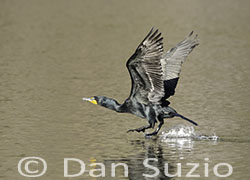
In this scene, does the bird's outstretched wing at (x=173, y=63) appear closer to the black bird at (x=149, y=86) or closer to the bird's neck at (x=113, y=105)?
the black bird at (x=149, y=86)

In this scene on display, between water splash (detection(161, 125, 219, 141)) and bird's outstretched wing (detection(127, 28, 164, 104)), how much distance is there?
839 mm

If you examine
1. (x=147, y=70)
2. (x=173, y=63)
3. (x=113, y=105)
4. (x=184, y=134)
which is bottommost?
(x=184, y=134)

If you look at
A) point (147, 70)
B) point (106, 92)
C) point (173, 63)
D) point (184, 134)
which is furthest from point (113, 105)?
point (106, 92)

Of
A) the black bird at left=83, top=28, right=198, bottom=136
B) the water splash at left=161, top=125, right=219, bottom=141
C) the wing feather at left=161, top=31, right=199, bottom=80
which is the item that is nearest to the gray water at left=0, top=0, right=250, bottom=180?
the water splash at left=161, top=125, right=219, bottom=141

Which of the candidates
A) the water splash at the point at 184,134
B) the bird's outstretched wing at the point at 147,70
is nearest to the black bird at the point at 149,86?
the bird's outstretched wing at the point at 147,70

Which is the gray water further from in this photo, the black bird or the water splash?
the black bird

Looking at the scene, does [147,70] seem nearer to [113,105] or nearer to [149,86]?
[149,86]

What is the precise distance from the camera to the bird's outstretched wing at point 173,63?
→ 42.5 feet

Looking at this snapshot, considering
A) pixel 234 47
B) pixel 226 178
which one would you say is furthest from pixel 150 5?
pixel 226 178

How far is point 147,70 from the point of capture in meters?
11.5

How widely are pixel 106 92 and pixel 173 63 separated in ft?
11.4

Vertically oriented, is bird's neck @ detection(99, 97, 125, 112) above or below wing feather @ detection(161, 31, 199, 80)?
below

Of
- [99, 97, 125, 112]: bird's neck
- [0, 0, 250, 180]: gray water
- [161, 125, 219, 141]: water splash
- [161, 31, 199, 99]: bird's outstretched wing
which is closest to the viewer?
[0, 0, 250, 180]: gray water

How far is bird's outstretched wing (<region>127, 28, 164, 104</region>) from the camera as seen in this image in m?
11.3
